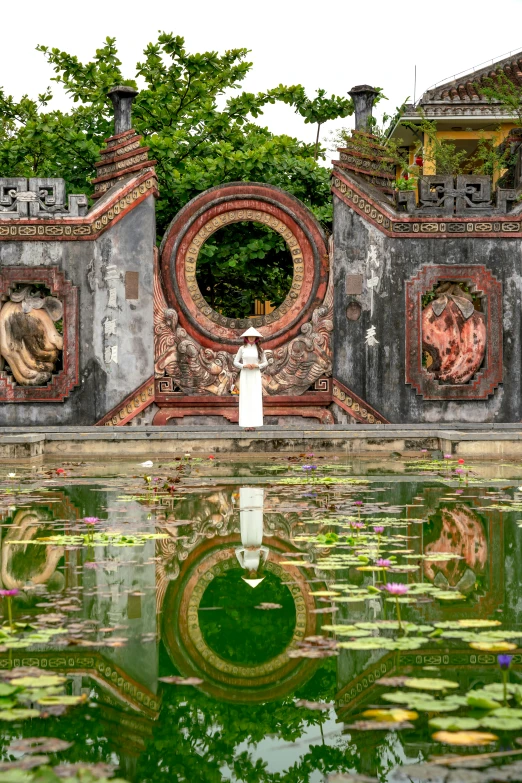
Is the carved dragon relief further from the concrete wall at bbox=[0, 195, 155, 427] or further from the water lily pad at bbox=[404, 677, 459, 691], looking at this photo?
the water lily pad at bbox=[404, 677, 459, 691]

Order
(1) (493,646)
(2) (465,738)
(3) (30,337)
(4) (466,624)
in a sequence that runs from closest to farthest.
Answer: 1. (2) (465,738)
2. (1) (493,646)
3. (4) (466,624)
4. (3) (30,337)

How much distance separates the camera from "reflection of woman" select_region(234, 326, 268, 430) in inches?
606

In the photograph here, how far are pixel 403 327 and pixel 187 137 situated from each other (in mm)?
6516

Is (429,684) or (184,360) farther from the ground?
(184,360)

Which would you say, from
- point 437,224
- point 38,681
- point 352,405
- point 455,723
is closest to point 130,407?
point 352,405

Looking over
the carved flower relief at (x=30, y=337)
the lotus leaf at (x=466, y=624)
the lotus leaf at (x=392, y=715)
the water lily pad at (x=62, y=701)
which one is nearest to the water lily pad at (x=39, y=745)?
the water lily pad at (x=62, y=701)

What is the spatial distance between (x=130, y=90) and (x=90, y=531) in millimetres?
11610

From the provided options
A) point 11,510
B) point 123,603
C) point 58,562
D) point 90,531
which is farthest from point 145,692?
point 11,510

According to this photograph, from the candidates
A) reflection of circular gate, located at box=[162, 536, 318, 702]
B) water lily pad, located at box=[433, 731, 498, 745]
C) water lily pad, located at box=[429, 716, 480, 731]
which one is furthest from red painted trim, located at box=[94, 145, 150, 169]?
water lily pad, located at box=[433, 731, 498, 745]

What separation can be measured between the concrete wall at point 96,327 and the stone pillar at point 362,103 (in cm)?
405

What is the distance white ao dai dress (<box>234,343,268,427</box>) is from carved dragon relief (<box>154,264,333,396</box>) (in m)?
0.77

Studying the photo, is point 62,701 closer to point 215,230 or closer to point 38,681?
point 38,681

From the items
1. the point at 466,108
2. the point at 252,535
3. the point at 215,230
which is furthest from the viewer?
the point at 466,108

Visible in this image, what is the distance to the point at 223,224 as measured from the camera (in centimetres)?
1645
